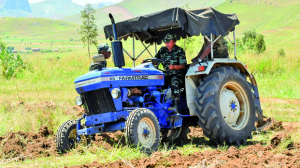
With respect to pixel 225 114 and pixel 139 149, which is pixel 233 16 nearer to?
pixel 225 114

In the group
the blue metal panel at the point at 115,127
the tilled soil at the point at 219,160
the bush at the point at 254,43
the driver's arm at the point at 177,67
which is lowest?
the tilled soil at the point at 219,160

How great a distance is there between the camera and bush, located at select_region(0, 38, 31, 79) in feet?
49.2

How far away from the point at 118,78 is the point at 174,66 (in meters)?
1.45

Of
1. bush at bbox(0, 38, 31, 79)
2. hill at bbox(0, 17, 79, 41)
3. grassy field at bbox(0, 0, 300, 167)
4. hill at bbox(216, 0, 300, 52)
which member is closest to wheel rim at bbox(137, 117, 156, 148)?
grassy field at bbox(0, 0, 300, 167)

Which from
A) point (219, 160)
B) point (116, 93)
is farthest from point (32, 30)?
point (219, 160)

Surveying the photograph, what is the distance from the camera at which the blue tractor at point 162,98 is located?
5.32 meters

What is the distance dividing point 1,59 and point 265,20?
147 metres

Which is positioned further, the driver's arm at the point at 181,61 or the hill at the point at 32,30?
the hill at the point at 32,30

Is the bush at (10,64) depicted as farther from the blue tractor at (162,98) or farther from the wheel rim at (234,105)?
the wheel rim at (234,105)

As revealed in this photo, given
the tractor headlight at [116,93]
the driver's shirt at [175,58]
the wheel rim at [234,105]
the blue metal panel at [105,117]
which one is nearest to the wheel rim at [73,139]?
the blue metal panel at [105,117]

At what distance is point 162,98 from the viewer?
21.2ft

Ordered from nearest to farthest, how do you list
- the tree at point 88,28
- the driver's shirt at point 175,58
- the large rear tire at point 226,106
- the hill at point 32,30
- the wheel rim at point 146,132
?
1. the wheel rim at point 146,132
2. the large rear tire at point 226,106
3. the driver's shirt at point 175,58
4. the tree at point 88,28
5. the hill at point 32,30

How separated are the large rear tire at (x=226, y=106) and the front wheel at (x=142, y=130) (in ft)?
3.42

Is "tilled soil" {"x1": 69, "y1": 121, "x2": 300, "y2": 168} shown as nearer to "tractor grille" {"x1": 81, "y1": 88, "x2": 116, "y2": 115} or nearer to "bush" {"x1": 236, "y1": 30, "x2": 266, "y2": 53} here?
"tractor grille" {"x1": 81, "y1": 88, "x2": 116, "y2": 115}
